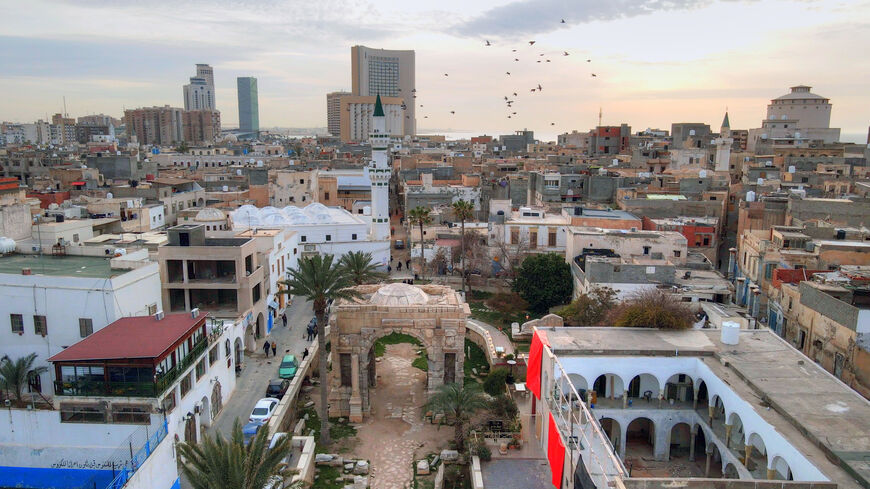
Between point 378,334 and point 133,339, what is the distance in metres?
10.7

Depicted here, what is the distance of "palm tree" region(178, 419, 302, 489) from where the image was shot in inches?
648

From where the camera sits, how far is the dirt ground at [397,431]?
24516 millimetres

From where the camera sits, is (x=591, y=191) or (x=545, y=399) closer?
(x=545, y=399)

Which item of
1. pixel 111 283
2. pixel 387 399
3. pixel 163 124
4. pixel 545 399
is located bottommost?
pixel 387 399

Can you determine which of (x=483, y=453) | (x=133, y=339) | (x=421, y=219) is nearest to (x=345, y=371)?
(x=483, y=453)

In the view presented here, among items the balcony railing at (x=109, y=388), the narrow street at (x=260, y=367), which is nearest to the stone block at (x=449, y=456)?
the narrow street at (x=260, y=367)

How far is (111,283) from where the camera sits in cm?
2408

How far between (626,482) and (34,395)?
2184 centimetres

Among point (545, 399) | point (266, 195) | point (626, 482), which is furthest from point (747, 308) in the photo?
point (266, 195)

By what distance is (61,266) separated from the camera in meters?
28.6

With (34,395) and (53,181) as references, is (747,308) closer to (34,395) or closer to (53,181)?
(34,395)

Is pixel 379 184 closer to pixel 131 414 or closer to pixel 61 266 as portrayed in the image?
pixel 61 266

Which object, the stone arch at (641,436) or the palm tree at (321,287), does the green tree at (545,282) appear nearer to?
the stone arch at (641,436)

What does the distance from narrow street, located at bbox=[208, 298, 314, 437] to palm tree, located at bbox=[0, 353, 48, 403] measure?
23.4 ft
